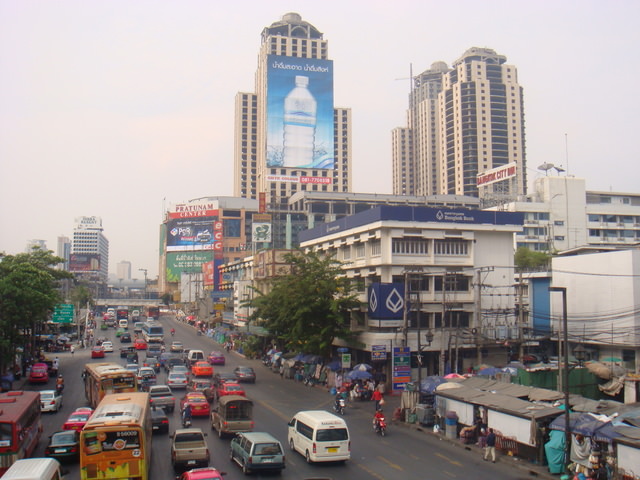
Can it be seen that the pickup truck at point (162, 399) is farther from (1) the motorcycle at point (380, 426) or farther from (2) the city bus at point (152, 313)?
(2) the city bus at point (152, 313)

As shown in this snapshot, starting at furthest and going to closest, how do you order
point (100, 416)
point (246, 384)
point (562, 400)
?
point (246, 384), point (562, 400), point (100, 416)

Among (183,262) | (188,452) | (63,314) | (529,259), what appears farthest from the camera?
(183,262)

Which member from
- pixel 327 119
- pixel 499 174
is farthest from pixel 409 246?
pixel 327 119

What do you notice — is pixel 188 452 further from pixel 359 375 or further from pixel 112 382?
pixel 359 375

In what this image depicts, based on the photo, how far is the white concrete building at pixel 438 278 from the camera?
152 feet

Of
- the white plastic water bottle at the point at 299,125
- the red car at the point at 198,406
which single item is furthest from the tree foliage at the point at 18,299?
the white plastic water bottle at the point at 299,125

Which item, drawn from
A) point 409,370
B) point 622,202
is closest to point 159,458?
point 409,370

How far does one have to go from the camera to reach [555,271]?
55.5 meters

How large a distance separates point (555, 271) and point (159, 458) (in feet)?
137

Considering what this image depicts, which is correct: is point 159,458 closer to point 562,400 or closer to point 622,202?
point 562,400

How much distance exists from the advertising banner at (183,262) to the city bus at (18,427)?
156 metres

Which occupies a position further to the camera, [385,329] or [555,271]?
[555,271]

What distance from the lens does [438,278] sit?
5050 cm

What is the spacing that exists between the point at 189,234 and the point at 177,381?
142942 mm
